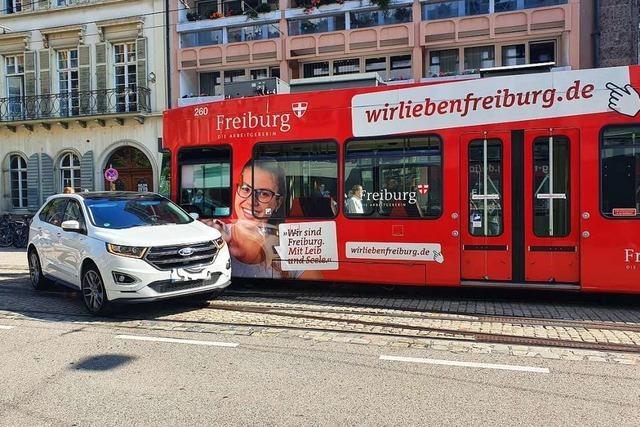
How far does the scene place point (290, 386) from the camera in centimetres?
475

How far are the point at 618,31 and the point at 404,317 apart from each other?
54.8 ft

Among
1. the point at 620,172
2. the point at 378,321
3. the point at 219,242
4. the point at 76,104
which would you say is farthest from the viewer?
the point at 76,104

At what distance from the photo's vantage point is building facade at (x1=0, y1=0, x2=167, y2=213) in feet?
74.0

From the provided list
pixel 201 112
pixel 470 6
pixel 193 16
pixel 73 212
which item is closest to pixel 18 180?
pixel 193 16

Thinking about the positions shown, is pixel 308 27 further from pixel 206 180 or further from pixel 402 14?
pixel 206 180

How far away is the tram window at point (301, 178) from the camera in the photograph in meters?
8.52


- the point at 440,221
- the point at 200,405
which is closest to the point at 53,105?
the point at 440,221

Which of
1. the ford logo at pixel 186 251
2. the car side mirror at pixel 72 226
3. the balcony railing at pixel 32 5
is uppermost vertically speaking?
the balcony railing at pixel 32 5

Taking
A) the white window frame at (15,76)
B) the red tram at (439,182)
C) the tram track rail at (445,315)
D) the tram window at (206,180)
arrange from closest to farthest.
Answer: the tram track rail at (445,315)
the red tram at (439,182)
the tram window at (206,180)
the white window frame at (15,76)

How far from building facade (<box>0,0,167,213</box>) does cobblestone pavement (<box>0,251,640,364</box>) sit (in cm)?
1435

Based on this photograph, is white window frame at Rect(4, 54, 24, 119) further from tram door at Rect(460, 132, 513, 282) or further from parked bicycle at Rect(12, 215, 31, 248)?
tram door at Rect(460, 132, 513, 282)

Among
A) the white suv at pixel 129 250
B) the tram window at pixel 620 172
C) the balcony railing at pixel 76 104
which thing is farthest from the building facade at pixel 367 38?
the white suv at pixel 129 250

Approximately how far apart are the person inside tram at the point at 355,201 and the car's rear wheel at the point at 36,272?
5.46 m

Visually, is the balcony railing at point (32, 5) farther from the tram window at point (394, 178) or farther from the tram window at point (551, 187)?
the tram window at point (551, 187)
